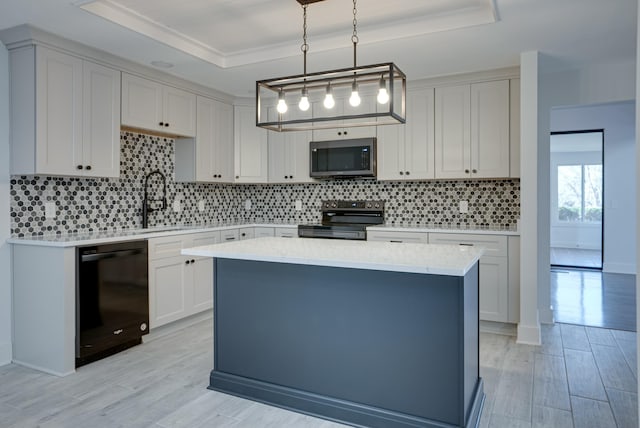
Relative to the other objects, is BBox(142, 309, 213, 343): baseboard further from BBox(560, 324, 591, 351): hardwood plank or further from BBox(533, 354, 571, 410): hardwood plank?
BBox(560, 324, 591, 351): hardwood plank

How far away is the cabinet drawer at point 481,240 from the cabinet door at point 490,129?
63cm

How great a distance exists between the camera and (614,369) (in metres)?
3.00

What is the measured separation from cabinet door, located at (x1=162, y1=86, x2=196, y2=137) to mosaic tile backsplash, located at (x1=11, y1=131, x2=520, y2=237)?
0.99 ft

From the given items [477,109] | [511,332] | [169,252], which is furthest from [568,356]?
[169,252]

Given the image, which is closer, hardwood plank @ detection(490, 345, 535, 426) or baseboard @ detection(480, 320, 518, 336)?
hardwood plank @ detection(490, 345, 535, 426)

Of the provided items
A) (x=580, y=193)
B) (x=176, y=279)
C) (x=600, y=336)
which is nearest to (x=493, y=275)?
(x=600, y=336)

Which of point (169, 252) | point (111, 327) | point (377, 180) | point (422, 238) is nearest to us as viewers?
point (111, 327)

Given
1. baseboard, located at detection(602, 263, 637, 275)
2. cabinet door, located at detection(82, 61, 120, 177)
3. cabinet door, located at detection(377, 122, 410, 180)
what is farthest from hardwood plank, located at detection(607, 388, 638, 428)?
baseboard, located at detection(602, 263, 637, 275)

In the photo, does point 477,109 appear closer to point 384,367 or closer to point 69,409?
point 384,367

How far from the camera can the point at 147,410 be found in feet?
7.94

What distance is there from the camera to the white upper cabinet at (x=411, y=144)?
14.3 ft

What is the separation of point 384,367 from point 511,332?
2143 millimetres

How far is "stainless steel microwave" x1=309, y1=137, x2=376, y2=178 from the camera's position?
4.57 metres

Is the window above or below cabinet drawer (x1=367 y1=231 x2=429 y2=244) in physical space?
above
